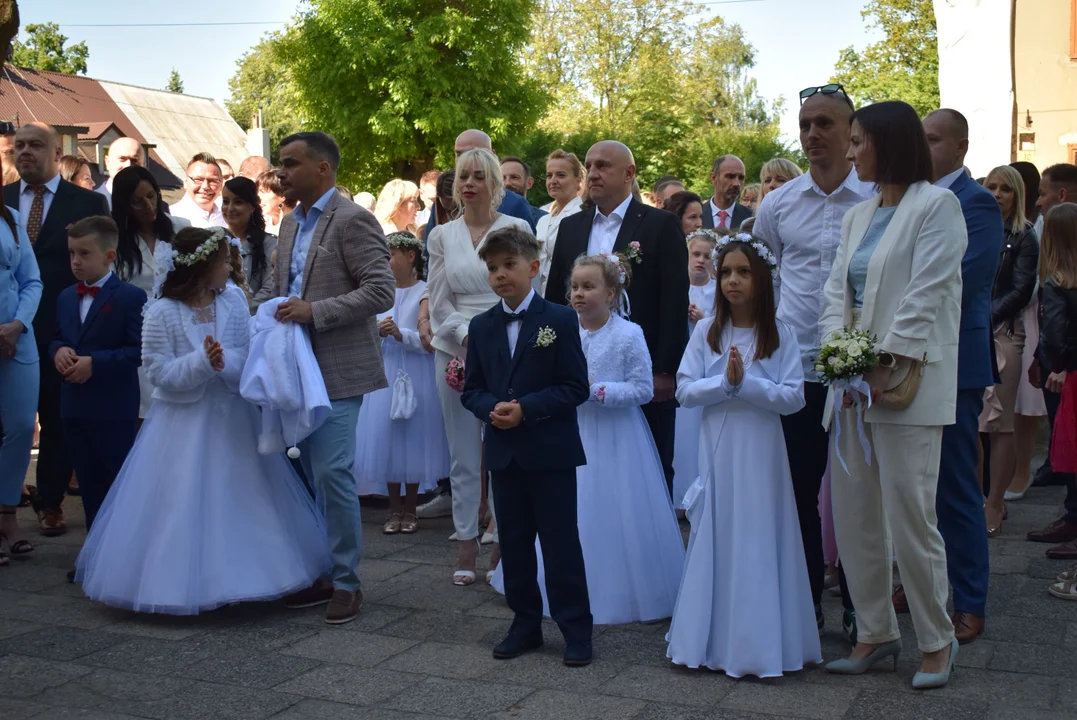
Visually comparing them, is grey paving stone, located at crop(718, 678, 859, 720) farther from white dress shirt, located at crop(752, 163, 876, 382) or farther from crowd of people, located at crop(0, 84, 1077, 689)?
white dress shirt, located at crop(752, 163, 876, 382)

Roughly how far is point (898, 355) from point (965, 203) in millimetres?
1187

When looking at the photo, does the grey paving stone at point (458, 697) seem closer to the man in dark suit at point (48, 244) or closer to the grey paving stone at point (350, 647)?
the grey paving stone at point (350, 647)

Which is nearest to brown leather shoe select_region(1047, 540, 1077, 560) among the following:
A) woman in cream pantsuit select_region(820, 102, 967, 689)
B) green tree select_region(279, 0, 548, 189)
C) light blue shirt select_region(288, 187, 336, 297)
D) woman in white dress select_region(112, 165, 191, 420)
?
woman in cream pantsuit select_region(820, 102, 967, 689)

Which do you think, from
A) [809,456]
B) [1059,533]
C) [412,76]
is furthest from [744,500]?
[412,76]

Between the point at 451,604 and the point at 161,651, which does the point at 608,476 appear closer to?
the point at 451,604

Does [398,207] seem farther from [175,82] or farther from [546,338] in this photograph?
[175,82]

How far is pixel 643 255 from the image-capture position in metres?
6.47

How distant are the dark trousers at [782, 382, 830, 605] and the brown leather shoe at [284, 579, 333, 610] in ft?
8.06

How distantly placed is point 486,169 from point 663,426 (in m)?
1.82

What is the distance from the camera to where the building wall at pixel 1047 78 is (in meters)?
22.9

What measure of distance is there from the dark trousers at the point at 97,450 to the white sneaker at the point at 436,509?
2.31 meters

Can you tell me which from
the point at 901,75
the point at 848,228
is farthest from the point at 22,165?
the point at 901,75

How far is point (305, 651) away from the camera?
17.7 ft

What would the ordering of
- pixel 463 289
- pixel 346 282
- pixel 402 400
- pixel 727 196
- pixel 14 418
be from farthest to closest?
pixel 727 196 < pixel 402 400 < pixel 14 418 < pixel 463 289 < pixel 346 282
